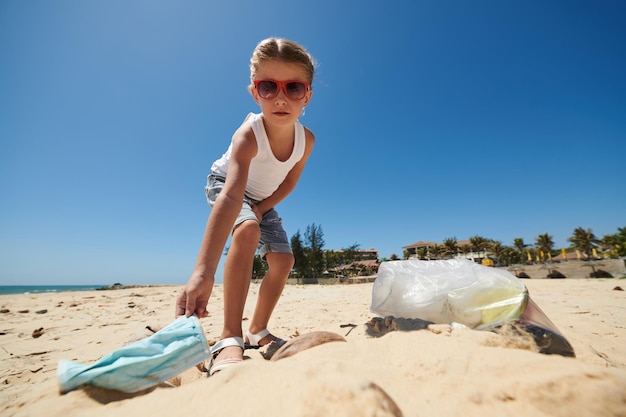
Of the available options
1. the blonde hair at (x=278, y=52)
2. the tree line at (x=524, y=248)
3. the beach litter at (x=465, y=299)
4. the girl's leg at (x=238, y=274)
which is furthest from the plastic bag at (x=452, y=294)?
the tree line at (x=524, y=248)

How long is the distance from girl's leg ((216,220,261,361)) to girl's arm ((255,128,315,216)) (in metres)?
0.67

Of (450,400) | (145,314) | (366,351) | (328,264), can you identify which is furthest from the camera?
(328,264)

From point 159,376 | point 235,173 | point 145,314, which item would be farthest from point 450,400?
point 145,314

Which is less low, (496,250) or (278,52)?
(278,52)

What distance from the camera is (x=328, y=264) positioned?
1374 inches

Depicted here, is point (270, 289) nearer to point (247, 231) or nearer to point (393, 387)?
point (247, 231)

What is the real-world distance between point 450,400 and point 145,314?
504 centimetres

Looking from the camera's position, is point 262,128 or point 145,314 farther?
point 145,314

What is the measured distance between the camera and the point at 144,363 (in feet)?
3.02

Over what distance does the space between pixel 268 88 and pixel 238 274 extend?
4.50 feet

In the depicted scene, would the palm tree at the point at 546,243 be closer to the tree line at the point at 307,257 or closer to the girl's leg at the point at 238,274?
the tree line at the point at 307,257

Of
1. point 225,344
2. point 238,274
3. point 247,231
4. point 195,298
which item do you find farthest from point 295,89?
point 225,344

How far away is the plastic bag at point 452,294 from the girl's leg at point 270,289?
85 cm

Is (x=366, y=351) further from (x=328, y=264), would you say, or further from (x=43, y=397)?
(x=328, y=264)
